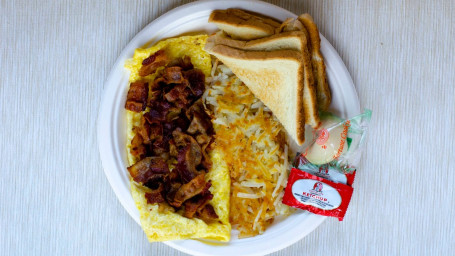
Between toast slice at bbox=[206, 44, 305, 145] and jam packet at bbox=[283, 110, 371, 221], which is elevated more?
toast slice at bbox=[206, 44, 305, 145]

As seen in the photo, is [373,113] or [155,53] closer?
[155,53]

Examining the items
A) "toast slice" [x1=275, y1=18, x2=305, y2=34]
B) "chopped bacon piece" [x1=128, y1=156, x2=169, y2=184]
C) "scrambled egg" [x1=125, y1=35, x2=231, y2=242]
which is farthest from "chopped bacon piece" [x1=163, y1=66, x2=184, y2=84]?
"toast slice" [x1=275, y1=18, x2=305, y2=34]

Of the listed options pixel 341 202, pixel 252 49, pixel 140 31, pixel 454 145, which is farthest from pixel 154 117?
pixel 454 145

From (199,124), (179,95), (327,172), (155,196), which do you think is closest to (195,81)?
(179,95)

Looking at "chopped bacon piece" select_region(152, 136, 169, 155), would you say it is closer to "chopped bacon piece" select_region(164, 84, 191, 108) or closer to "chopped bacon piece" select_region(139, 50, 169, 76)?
"chopped bacon piece" select_region(164, 84, 191, 108)

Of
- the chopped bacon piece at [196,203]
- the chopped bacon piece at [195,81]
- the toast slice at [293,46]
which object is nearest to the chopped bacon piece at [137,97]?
the chopped bacon piece at [195,81]

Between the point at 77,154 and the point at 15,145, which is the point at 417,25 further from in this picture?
the point at 15,145

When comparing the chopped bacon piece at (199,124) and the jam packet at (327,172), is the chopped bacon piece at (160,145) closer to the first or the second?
the chopped bacon piece at (199,124)
